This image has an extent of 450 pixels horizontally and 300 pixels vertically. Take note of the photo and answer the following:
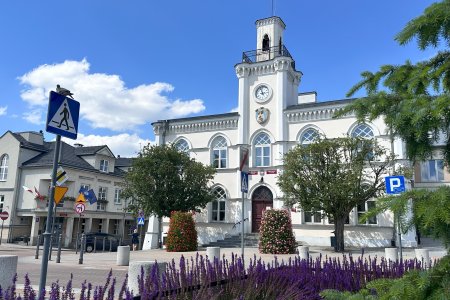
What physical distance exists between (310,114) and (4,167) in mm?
32998

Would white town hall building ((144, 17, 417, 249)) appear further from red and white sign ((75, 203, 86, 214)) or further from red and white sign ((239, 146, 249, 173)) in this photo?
red and white sign ((239, 146, 249, 173))

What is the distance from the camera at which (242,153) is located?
1077cm

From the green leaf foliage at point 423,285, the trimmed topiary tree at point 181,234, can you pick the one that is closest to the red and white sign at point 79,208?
the trimmed topiary tree at point 181,234

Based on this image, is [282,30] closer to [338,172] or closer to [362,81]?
[338,172]

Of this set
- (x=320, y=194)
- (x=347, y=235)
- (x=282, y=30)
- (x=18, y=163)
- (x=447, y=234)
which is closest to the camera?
(x=447, y=234)

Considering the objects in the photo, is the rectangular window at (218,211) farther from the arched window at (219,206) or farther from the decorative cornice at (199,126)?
the decorative cornice at (199,126)

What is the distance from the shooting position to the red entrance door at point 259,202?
29.1 m

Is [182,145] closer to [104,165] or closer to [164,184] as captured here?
[164,184]

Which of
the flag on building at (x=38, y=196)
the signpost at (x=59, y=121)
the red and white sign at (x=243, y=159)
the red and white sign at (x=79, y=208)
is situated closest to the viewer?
the signpost at (x=59, y=121)

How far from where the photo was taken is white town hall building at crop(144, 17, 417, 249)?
1081 inches

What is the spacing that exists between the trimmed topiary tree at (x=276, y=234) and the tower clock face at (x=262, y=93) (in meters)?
12.3

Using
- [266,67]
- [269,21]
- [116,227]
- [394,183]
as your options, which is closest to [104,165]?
[116,227]

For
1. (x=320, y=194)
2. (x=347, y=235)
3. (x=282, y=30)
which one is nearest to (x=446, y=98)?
(x=320, y=194)

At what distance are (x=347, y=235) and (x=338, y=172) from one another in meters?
Answer: 6.41
